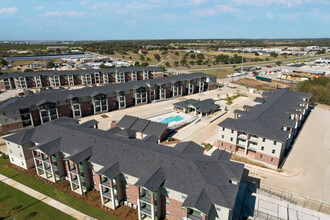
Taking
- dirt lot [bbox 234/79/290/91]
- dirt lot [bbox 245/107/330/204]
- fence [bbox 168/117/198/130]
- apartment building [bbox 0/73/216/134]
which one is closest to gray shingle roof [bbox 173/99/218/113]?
fence [bbox 168/117/198/130]

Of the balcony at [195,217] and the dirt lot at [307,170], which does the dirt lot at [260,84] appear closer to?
the dirt lot at [307,170]

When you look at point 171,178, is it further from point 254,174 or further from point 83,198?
point 254,174

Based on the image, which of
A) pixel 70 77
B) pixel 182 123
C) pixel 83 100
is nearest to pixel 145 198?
pixel 182 123

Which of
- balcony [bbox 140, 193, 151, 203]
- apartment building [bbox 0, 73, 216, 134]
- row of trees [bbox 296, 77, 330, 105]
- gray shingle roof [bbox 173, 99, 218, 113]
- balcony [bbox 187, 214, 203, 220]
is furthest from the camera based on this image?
row of trees [bbox 296, 77, 330, 105]

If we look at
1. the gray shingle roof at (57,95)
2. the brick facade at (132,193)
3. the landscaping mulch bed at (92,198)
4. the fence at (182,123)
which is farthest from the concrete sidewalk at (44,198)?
the fence at (182,123)

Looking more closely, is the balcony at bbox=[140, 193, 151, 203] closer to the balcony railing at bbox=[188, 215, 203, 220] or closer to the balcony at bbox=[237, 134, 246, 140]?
the balcony railing at bbox=[188, 215, 203, 220]

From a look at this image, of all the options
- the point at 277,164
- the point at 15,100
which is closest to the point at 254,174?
the point at 277,164
